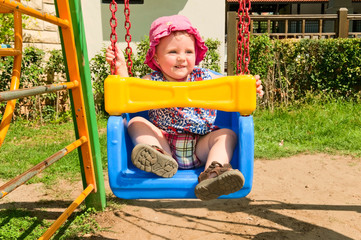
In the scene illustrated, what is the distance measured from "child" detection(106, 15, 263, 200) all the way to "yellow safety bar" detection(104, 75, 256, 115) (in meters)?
0.22

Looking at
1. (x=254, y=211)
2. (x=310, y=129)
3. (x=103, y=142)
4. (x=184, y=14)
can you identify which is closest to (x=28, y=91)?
(x=254, y=211)

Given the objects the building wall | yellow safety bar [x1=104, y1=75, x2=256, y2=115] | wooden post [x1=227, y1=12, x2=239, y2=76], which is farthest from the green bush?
yellow safety bar [x1=104, y1=75, x2=256, y2=115]

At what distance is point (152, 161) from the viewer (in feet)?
5.53

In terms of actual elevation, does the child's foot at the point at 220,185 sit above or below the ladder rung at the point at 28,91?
below

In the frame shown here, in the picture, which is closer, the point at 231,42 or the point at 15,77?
the point at 15,77

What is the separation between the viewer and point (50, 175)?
369 cm

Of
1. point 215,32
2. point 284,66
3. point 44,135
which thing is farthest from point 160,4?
point 44,135

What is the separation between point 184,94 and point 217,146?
354 millimetres

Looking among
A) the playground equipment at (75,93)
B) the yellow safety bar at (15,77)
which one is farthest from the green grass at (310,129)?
the yellow safety bar at (15,77)

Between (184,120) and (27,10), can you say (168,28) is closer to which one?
(184,120)

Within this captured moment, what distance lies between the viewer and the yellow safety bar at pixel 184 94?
67.9 inches

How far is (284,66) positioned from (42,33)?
176 inches

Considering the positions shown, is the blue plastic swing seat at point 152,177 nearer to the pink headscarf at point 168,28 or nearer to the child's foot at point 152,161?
the child's foot at point 152,161

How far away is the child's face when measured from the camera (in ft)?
6.43
